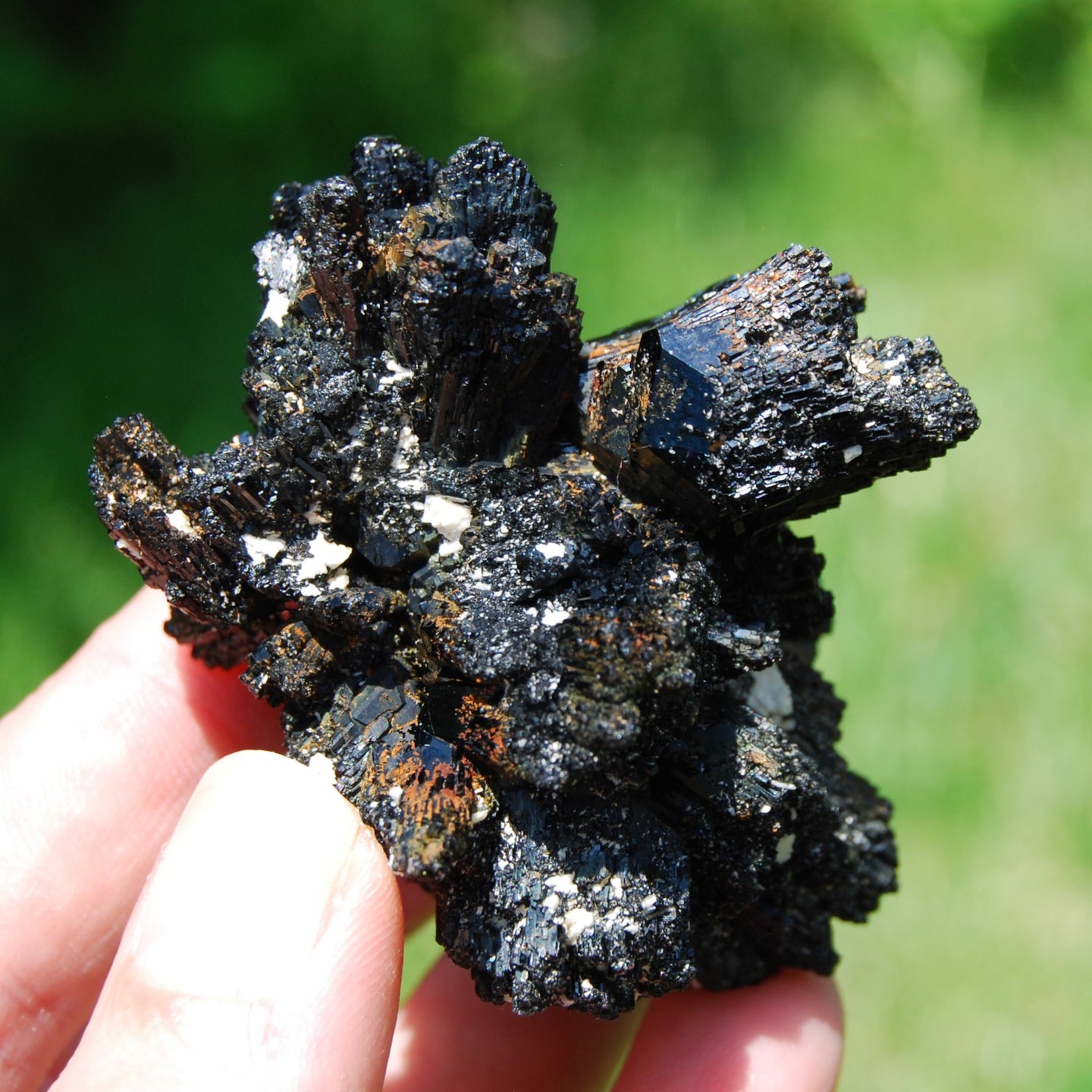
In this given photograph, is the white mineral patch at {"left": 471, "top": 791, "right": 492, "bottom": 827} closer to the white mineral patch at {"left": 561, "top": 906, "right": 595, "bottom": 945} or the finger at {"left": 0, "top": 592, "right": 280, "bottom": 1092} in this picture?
the white mineral patch at {"left": 561, "top": 906, "right": 595, "bottom": 945}

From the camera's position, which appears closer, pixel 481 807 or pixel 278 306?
pixel 481 807

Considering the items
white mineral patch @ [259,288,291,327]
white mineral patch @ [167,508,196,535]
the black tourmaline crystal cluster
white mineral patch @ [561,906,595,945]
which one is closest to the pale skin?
the black tourmaline crystal cluster

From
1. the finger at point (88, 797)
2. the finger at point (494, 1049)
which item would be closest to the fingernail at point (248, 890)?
the finger at point (88, 797)

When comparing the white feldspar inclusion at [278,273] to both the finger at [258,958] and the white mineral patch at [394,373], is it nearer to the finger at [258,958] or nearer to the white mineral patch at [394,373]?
the white mineral patch at [394,373]

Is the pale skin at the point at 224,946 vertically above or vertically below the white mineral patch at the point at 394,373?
below

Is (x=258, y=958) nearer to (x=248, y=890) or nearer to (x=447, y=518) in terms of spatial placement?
(x=248, y=890)

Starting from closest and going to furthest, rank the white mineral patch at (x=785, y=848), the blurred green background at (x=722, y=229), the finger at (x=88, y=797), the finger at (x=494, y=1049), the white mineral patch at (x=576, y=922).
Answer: the white mineral patch at (x=576, y=922) < the white mineral patch at (x=785, y=848) < the finger at (x=88, y=797) < the finger at (x=494, y=1049) < the blurred green background at (x=722, y=229)

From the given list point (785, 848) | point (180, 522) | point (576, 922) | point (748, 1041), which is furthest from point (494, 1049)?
point (180, 522)
